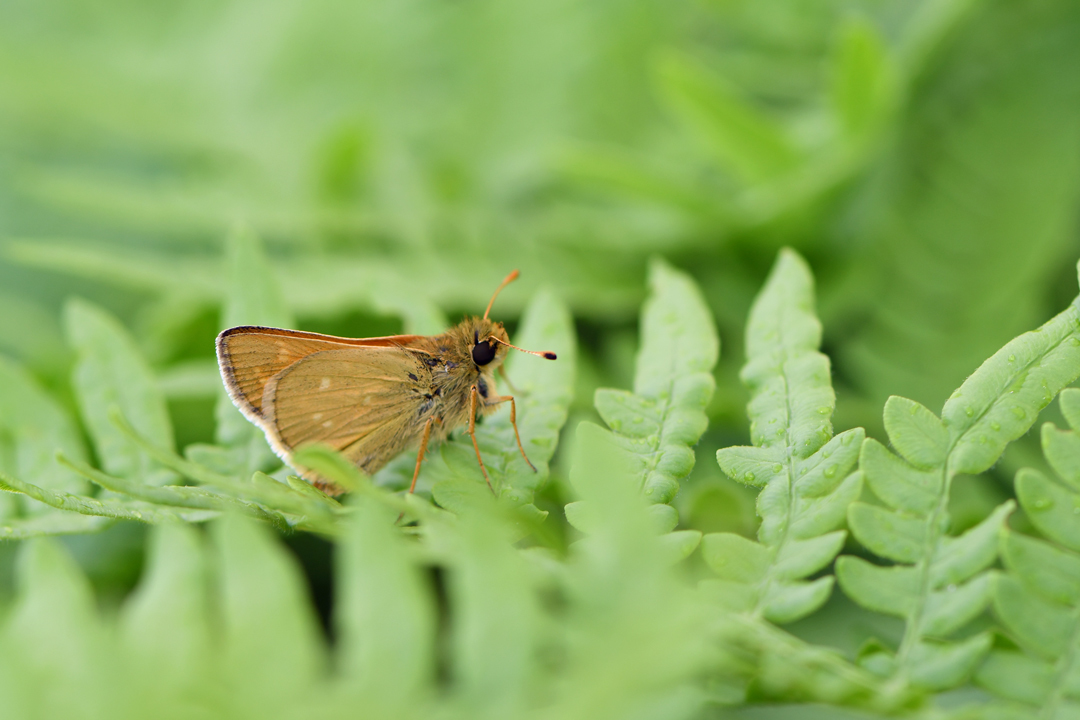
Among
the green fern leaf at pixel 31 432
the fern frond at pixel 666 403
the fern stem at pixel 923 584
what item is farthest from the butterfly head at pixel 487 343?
the fern stem at pixel 923 584

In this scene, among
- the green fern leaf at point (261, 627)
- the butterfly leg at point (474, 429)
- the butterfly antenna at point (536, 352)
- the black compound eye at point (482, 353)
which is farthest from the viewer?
the black compound eye at point (482, 353)

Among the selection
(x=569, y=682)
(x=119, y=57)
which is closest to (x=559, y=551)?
(x=569, y=682)

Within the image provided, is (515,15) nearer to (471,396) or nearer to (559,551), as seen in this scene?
(471,396)

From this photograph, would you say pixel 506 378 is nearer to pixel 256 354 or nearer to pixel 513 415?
pixel 513 415

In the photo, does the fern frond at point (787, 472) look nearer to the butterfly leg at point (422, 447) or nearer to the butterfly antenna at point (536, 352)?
the butterfly antenna at point (536, 352)

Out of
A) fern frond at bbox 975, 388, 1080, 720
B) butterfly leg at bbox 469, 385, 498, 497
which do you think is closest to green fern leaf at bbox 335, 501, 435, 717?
butterfly leg at bbox 469, 385, 498, 497
